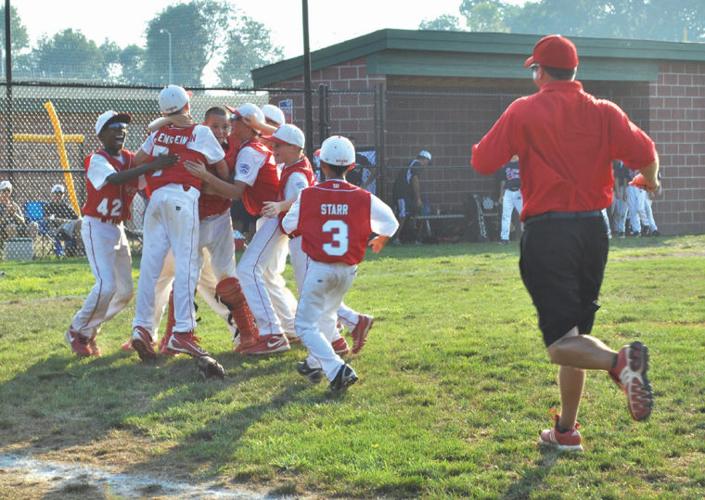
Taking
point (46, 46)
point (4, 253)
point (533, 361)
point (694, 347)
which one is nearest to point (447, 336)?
point (533, 361)

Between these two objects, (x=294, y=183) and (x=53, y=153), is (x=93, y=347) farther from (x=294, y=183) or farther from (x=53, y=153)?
(x=53, y=153)

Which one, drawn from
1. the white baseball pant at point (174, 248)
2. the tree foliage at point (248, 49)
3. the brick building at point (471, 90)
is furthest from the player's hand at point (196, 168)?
the tree foliage at point (248, 49)

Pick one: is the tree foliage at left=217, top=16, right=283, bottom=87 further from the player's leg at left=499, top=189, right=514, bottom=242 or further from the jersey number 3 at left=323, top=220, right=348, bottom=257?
the jersey number 3 at left=323, top=220, right=348, bottom=257

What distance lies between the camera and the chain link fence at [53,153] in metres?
18.6

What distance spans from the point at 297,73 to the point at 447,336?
14.0 m

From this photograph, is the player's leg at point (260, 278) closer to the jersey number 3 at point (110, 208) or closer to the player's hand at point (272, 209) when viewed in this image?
the player's hand at point (272, 209)

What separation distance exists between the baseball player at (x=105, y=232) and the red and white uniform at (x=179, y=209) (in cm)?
37

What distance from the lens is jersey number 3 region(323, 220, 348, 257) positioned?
718 cm

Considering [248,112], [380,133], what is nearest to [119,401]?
[248,112]

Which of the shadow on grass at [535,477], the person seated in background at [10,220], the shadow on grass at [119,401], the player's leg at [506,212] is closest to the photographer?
the shadow on grass at [535,477]

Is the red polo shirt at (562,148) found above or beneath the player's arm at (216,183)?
above

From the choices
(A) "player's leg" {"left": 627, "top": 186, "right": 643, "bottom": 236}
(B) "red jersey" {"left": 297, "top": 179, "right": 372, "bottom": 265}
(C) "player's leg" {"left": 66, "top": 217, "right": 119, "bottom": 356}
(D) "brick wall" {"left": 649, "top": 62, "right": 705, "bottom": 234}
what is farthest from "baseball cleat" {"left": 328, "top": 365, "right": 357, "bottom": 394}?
(D) "brick wall" {"left": 649, "top": 62, "right": 705, "bottom": 234}

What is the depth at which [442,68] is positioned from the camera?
73.2 feet

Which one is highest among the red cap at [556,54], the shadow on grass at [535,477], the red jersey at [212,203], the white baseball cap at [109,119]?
the red cap at [556,54]
